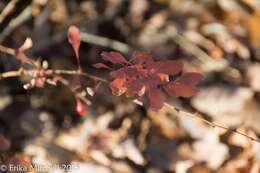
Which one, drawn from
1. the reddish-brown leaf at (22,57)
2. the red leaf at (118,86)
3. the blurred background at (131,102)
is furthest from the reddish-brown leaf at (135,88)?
the blurred background at (131,102)

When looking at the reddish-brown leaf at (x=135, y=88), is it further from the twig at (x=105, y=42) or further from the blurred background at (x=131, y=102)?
the twig at (x=105, y=42)

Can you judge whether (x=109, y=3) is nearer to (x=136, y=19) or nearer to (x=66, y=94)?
(x=136, y=19)

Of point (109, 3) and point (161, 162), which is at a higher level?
point (109, 3)

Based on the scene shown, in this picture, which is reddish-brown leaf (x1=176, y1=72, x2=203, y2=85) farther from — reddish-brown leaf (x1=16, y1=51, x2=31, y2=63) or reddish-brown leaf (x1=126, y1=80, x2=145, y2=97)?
reddish-brown leaf (x1=16, y1=51, x2=31, y2=63)

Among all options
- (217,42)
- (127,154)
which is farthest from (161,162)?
(217,42)

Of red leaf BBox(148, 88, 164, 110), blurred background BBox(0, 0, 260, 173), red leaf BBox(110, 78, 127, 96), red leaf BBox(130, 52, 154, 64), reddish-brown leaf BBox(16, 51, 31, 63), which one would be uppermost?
blurred background BBox(0, 0, 260, 173)

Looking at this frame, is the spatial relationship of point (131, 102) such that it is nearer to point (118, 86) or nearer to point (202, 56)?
point (202, 56)

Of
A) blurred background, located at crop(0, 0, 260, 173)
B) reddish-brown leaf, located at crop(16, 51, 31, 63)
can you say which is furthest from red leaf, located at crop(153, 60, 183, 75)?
blurred background, located at crop(0, 0, 260, 173)
